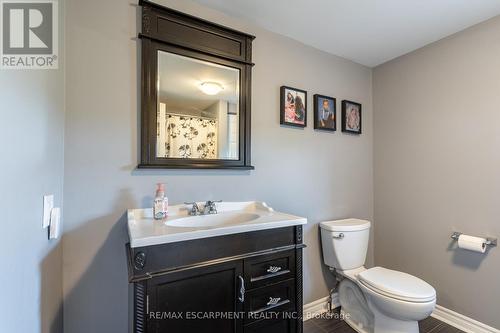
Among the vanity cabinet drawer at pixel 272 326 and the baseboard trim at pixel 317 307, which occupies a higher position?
the vanity cabinet drawer at pixel 272 326

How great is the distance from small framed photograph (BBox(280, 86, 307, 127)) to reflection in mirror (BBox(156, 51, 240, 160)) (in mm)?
395

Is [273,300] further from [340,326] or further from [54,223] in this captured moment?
[54,223]

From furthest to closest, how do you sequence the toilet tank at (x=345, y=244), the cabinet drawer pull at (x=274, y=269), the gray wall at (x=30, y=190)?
the toilet tank at (x=345, y=244) → the cabinet drawer pull at (x=274, y=269) → the gray wall at (x=30, y=190)

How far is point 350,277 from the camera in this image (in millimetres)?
1844

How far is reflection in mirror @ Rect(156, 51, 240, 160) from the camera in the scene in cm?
145

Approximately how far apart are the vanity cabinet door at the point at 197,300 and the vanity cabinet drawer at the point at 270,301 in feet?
0.21

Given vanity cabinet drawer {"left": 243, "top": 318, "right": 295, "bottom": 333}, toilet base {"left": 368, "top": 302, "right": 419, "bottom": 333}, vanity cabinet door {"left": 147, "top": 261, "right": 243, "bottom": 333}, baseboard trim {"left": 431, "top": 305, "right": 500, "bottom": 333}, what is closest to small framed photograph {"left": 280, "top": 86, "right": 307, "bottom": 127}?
Result: vanity cabinet door {"left": 147, "top": 261, "right": 243, "bottom": 333}

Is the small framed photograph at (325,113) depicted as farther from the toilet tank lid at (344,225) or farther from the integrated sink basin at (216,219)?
the integrated sink basin at (216,219)

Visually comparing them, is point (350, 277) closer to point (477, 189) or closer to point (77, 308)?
point (477, 189)

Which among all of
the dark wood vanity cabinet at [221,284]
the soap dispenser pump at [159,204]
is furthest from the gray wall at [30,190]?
the soap dispenser pump at [159,204]

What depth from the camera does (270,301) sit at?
1.28 m

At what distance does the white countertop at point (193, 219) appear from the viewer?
1020 mm

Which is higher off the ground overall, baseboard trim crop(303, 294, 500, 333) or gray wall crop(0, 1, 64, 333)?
gray wall crop(0, 1, 64, 333)

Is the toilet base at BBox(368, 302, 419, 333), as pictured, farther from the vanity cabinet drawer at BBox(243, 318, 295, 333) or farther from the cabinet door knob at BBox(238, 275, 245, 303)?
the cabinet door knob at BBox(238, 275, 245, 303)
